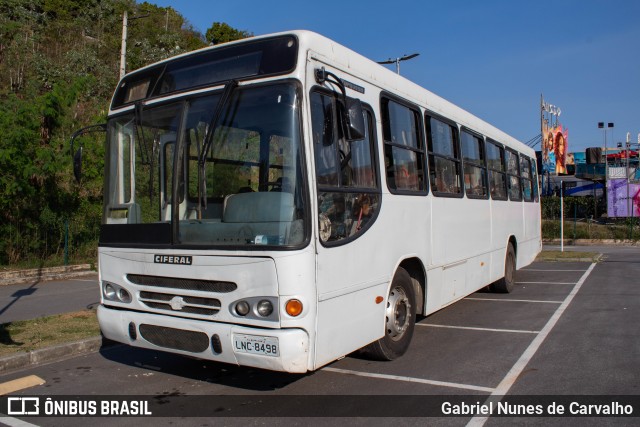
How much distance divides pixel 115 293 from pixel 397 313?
2.95 m

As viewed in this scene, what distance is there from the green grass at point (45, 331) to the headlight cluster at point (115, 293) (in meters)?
1.97

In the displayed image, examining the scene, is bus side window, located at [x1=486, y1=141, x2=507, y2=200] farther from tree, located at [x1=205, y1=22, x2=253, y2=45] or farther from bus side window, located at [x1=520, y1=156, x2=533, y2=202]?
tree, located at [x1=205, y1=22, x2=253, y2=45]

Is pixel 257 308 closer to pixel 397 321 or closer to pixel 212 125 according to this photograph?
pixel 212 125

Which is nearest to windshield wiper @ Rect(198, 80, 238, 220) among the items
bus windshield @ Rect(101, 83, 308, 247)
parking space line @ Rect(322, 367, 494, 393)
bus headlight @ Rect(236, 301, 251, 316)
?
bus windshield @ Rect(101, 83, 308, 247)

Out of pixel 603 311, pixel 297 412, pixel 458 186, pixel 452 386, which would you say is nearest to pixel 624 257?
pixel 603 311

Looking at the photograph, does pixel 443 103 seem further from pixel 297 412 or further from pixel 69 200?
pixel 69 200

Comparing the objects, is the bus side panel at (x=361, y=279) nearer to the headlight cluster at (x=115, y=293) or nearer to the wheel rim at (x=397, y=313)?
the wheel rim at (x=397, y=313)

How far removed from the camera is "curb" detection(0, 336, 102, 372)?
6.29m

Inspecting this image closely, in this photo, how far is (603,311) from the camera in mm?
9352

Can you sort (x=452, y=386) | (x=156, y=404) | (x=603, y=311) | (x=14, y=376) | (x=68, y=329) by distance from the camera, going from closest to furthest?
(x=156, y=404) → (x=452, y=386) → (x=14, y=376) → (x=68, y=329) → (x=603, y=311)

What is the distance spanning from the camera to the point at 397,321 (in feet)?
20.1

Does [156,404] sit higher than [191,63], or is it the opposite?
[191,63]

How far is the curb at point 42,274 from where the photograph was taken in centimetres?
1318

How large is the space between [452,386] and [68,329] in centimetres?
539
